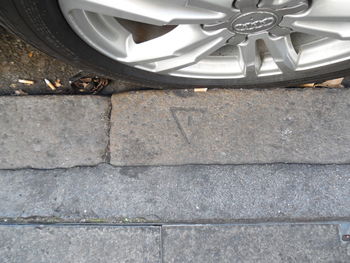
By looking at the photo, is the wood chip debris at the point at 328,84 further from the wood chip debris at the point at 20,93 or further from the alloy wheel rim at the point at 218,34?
the wood chip debris at the point at 20,93

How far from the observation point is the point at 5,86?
6.85 feet

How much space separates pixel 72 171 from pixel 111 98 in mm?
422

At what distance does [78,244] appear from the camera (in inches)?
68.6

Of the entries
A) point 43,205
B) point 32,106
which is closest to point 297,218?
point 43,205

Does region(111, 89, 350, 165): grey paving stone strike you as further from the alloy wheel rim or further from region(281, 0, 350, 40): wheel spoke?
region(281, 0, 350, 40): wheel spoke

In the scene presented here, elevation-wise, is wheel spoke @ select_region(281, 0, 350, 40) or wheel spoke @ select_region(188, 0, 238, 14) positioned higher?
wheel spoke @ select_region(188, 0, 238, 14)

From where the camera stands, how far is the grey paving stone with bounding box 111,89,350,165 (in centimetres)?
191

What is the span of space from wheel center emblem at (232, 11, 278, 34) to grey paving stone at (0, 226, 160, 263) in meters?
0.94

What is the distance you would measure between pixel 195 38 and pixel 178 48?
0.09 m

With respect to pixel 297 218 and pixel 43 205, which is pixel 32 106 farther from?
pixel 297 218

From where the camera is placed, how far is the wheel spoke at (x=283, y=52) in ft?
5.53

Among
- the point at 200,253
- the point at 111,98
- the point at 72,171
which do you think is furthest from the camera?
the point at 111,98

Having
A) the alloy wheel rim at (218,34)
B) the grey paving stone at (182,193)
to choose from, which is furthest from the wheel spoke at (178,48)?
the grey paving stone at (182,193)

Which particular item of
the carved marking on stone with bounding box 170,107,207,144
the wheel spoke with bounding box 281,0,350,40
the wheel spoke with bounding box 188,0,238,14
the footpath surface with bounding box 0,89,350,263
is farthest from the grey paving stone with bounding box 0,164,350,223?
the wheel spoke with bounding box 188,0,238,14
